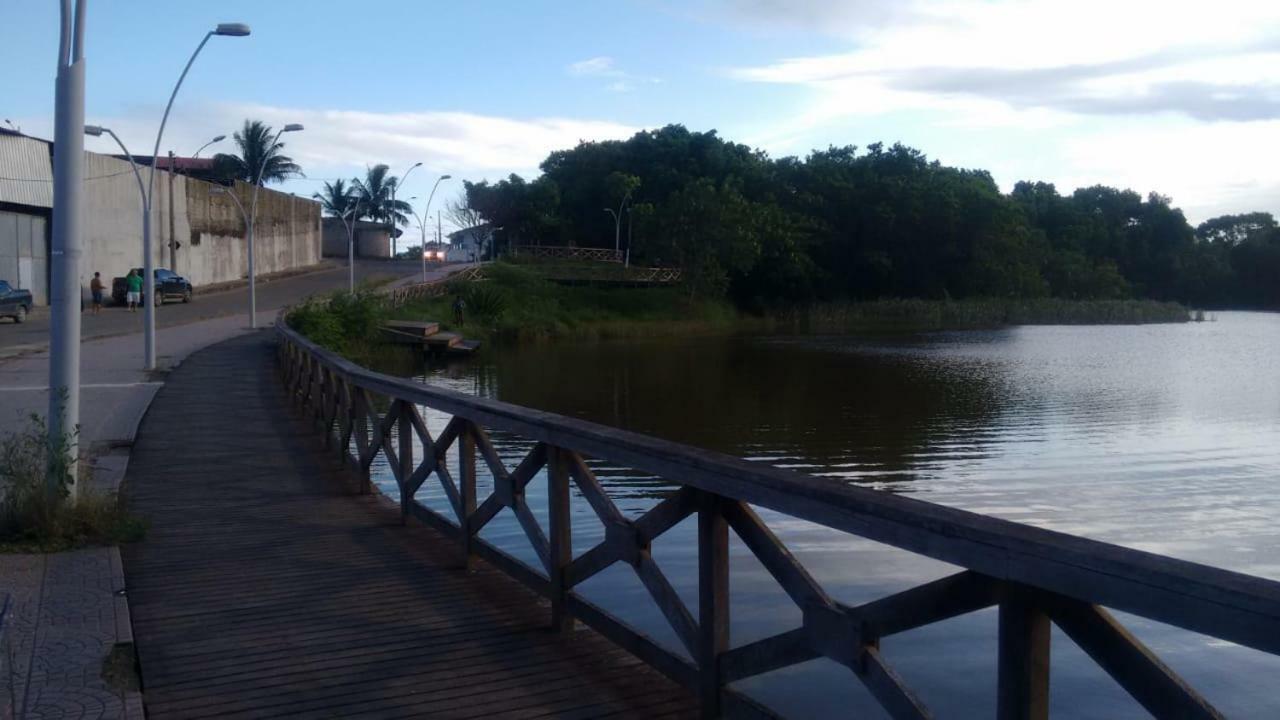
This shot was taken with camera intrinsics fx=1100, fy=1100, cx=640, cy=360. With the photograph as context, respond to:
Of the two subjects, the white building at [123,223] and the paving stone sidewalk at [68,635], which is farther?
the white building at [123,223]

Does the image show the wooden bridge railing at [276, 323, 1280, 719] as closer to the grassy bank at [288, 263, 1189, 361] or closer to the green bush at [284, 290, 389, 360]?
the green bush at [284, 290, 389, 360]

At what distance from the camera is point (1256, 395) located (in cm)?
2467

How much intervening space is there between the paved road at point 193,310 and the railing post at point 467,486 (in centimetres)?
2294

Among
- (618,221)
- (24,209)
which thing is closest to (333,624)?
(24,209)

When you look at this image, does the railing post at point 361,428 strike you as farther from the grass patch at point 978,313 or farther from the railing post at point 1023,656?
the grass patch at point 978,313

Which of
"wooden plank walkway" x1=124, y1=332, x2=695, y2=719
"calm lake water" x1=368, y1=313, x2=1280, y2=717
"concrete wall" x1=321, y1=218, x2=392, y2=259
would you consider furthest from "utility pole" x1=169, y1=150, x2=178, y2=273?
"wooden plank walkway" x1=124, y1=332, x2=695, y2=719

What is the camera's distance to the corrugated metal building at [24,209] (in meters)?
38.4

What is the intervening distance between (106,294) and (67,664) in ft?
150

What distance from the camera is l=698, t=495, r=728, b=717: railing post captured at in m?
4.14

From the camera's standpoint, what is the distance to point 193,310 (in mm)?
43062

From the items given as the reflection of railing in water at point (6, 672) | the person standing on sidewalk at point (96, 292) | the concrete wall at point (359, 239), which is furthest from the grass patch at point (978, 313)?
the reflection of railing in water at point (6, 672)

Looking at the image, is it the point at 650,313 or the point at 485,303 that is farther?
the point at 650,313

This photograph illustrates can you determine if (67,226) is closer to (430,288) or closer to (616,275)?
(430,288)

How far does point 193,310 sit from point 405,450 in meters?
38.6
